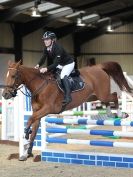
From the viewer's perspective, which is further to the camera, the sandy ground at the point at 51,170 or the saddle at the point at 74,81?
the saddle at the point at 74,81

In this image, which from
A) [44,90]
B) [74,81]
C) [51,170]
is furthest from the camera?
[74,81]

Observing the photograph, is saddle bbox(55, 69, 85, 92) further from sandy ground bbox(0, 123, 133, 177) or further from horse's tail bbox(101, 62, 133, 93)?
sandy ground bbox(0, 123, 133, 177)

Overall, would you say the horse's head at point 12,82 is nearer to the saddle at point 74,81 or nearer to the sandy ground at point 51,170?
the saddle at point 74,81

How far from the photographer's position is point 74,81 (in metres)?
6.96

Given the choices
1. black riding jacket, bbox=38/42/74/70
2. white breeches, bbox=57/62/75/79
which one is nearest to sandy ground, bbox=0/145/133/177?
white breeches, bbox=57/62/75/79

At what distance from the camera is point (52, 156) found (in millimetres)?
7676

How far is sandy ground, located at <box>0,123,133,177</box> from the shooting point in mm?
6441

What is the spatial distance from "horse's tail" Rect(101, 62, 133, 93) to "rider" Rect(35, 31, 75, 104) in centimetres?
101

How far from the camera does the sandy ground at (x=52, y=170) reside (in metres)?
6.44

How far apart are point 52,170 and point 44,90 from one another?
3.97 ft

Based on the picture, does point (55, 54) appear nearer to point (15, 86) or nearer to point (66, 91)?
point (66, 91)

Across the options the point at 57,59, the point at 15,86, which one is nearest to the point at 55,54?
the point at 57,59

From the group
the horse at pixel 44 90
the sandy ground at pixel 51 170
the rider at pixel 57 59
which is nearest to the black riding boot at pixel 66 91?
the rider at pixel 57 59

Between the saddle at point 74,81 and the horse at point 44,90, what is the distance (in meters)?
0.05
